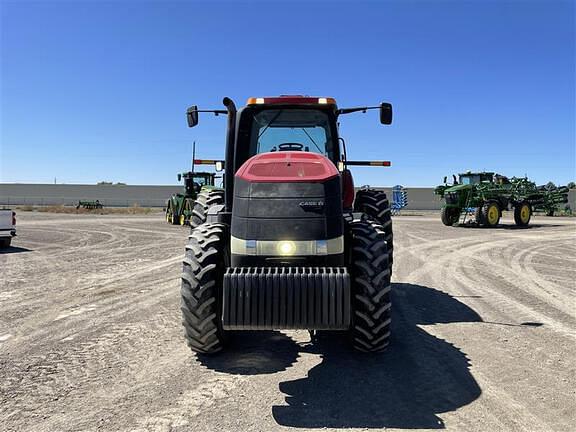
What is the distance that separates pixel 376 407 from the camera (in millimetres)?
3379

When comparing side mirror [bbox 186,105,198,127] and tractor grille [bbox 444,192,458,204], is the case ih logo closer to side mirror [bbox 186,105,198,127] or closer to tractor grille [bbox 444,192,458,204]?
side mirror [bbox 186,105,198,127]

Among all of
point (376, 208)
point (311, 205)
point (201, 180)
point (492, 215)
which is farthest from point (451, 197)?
point (311, 205)

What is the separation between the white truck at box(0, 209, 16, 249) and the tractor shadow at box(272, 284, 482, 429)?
11888mm

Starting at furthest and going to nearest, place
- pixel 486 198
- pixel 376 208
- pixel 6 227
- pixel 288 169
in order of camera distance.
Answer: pixel 486 198 → pixel 6 227 → pixel 376 208 → pixel 288 169

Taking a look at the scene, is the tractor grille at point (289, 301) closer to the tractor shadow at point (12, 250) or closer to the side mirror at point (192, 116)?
the side mirror at point (192, 116)

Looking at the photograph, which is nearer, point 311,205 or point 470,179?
point 311,205

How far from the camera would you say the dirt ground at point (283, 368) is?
321 cm

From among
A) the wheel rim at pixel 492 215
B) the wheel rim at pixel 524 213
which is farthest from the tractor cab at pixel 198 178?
the wheel rim at pixel 524 213

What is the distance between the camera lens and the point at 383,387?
12.2ft

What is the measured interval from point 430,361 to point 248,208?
2.31 metres

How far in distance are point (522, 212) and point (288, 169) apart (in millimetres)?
22604

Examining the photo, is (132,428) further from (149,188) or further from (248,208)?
(149,188)

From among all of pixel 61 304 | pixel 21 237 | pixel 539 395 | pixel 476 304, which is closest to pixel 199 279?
pixel 539 395

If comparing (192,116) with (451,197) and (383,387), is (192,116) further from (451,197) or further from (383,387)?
(451,197)
